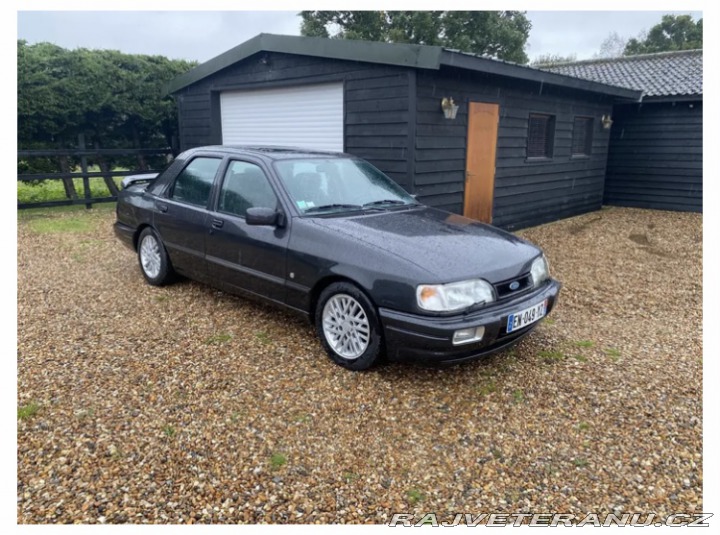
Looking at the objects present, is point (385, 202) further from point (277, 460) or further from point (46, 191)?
point (46, 191)

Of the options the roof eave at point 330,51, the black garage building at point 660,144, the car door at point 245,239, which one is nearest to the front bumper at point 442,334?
the car door at point 245,239

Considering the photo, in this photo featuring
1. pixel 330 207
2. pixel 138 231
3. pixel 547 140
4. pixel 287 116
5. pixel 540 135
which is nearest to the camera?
pixel 330 207

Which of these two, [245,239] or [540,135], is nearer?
[245,239]

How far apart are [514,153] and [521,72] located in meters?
1.68

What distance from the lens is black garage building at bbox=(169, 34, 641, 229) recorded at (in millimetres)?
7621

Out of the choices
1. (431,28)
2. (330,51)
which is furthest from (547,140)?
(431,28)

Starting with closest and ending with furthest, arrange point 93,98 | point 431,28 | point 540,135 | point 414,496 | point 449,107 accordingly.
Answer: point 414,496
point 449,107
point 540,135
point 93,98
point 431,28

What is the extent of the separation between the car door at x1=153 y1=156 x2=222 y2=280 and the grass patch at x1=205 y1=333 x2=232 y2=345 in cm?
78

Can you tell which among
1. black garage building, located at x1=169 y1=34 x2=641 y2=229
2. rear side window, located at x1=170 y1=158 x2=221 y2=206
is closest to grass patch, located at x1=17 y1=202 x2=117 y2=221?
black garage building, located at x1=169 y1=34 x2=641 y2=229

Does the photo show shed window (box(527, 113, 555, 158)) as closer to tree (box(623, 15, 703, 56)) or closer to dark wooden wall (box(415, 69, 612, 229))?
dark wooden wall (box(415, 69, 612, 229))

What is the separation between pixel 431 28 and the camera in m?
28.6

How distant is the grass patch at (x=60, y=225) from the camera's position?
9.16 metres

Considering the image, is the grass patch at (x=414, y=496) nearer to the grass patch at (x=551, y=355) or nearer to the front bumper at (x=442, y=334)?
the front bumper at (x=442, y=334)

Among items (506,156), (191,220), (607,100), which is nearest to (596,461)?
(191,220)
